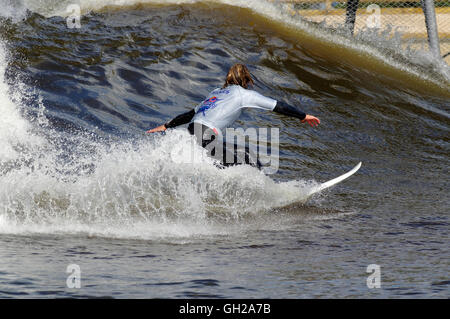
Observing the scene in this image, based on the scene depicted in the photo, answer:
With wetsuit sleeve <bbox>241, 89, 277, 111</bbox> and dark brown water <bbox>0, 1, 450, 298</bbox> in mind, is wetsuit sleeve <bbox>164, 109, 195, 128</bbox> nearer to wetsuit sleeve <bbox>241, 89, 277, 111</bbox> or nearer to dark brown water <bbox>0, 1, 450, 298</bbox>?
dark brown water <bbox>0, 1, 450, 298</bbox>

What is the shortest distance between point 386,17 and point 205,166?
7536 millimetres

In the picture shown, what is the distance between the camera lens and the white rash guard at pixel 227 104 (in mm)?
6664

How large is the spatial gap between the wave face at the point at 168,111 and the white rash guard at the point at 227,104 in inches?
13.0

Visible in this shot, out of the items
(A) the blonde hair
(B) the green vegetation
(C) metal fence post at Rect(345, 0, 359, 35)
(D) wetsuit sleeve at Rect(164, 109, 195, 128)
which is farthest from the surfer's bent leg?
(B) the green vegetation

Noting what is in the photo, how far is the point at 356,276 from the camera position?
4.39 metres

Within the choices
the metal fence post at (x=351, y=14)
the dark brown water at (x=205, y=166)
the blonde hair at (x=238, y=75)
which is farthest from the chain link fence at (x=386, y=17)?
the blonde hair at (x=238, y=75)

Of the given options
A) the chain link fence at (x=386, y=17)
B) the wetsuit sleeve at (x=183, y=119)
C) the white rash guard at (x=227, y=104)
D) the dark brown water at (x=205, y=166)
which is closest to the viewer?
the dark brown water at (x=205, y=166)

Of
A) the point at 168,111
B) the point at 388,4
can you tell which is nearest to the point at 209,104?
the point at 168,111

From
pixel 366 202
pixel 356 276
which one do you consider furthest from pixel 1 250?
pixel 366 202

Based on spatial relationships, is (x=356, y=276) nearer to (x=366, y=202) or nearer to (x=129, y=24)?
(x=366, y=202)

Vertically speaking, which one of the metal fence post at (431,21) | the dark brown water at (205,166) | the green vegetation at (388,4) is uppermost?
the green vegetation at (388,4)

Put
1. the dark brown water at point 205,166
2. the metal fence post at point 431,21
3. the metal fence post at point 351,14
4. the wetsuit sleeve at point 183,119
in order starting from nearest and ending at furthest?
the dark brown water at point 205,166 < the wetsuit sleeve at point 183,119 < the metal fence post at point 431,21 < the metal fence post at point 351,14

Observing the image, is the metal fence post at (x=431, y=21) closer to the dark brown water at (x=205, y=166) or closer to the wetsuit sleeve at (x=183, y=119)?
the dark brown water at (x=205, y=166)

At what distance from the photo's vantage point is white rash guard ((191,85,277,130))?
6664 millimetres
